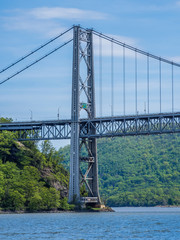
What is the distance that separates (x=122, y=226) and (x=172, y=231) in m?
9.71

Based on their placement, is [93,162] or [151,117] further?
[93,162]

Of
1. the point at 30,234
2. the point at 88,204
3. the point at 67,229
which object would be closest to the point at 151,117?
the point at 88,204

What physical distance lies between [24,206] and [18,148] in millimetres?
26827

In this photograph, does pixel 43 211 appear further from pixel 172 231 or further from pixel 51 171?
pixel 172 231

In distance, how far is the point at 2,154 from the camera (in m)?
146

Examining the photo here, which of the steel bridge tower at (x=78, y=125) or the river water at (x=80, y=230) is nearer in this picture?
the river water at (x=80, y=230)

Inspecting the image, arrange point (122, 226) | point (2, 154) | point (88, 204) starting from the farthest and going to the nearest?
point (2, 154)
point (88, 204)
point (122, 226)

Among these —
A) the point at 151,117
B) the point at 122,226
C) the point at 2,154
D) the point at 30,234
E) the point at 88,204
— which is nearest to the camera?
the point at 30,234

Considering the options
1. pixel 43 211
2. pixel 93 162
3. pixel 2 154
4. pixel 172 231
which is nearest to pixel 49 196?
pixel 43 211

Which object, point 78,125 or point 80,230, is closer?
point 80,230

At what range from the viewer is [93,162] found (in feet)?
440

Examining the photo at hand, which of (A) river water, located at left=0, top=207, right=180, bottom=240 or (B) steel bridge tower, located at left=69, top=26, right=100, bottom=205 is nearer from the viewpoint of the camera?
(A) river water, located at left=0, top=207, right=180, bottom=240

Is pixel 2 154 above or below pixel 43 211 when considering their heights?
above

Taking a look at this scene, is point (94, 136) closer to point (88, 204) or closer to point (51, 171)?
point (88, 204)
